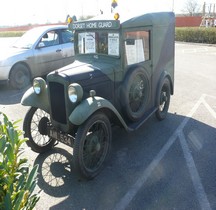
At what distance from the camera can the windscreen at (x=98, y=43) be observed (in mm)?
4143

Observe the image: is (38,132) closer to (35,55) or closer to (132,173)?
(132,173)

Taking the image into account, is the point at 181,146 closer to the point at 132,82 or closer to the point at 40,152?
the point at 132,82

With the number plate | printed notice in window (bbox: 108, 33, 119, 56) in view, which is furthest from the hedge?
the number plate

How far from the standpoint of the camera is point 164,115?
5512mm

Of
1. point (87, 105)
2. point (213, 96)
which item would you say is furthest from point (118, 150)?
point (213, 96)

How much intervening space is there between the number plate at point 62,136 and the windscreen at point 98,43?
1.48m

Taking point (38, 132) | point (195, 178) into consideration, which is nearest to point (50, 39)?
point (38, 132)

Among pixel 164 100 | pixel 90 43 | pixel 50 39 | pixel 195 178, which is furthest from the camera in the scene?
pixel 50 39

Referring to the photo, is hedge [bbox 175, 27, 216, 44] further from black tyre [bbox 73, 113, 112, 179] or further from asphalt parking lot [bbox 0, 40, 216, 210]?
black tyre [bbox 73, 113, 112, 179]

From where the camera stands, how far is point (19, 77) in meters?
8.20

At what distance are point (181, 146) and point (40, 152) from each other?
7.65 ft

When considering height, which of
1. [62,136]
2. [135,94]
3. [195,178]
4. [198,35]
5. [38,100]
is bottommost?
[195,178]

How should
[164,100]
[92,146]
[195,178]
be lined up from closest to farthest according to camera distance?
[195,178] < [92,146] < [164,100]

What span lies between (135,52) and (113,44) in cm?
47
